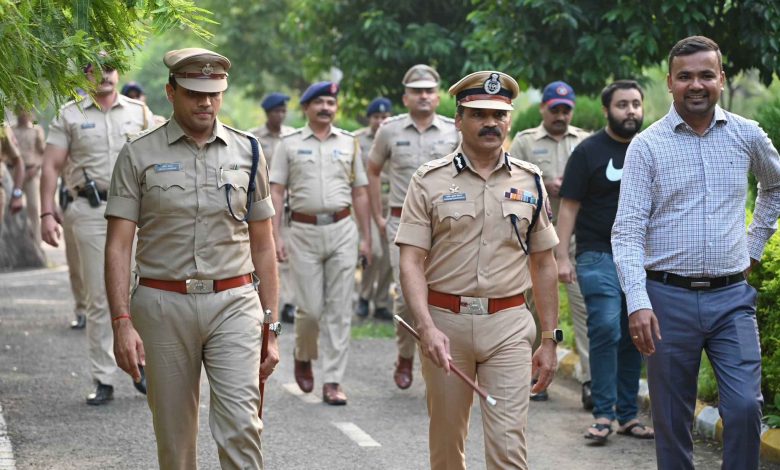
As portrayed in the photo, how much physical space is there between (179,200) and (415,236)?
1.05 meters

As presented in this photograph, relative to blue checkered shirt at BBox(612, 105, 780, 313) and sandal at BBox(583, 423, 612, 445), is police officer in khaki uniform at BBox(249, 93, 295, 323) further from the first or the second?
blue checkered shirt at BBox(612, 105, 780, 313)

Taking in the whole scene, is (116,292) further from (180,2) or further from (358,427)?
(358,427)

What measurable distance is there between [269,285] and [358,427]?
2730 mm

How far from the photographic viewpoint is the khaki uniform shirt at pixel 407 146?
34.9ft

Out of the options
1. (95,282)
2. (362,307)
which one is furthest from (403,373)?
(362,307)

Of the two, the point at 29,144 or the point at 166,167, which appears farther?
the point at 29,144

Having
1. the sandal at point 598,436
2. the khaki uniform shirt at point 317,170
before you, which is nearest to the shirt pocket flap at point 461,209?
the sandal at point 598,436

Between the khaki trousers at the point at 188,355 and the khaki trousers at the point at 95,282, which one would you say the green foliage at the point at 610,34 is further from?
the khaki trousers at the point at 188,355

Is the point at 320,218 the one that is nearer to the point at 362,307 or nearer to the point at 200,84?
the point at 200,84

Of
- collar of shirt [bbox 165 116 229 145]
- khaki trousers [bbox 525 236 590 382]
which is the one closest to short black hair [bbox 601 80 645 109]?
khaki trousers [bbox 525 236 590 382]

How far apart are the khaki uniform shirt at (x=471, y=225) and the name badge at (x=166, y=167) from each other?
3.34 feet

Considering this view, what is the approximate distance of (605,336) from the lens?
8516 millimetres

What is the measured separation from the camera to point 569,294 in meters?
9.63

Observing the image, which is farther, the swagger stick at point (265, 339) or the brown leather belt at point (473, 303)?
the swagger stick at point (265, 339)
